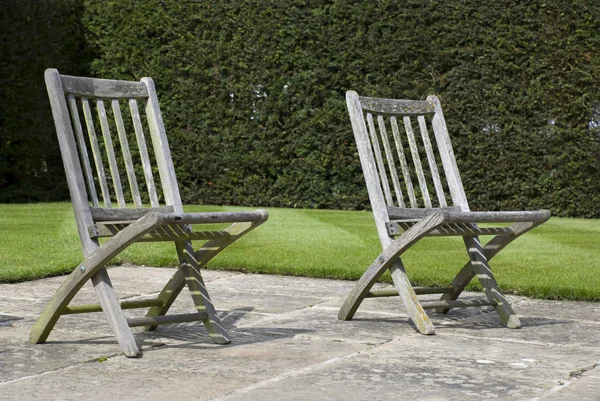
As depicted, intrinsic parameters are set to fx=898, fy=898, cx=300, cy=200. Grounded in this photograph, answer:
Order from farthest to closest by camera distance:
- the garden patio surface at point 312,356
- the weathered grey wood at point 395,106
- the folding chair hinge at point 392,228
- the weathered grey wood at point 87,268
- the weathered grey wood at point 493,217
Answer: the weathered grey wood at point 395,106 → the folding chair hinge at point 392,228 → the weathered grey wood at point 493,217 → the weathered grey wood at point 87,268 → the garden patio surface at point 312,356

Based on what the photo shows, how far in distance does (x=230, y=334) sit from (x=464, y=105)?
696 centimetres

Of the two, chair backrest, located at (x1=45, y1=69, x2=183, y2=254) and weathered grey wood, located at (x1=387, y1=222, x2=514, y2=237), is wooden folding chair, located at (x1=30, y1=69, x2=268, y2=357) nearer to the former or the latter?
chair backrest, located at (x1=45, y1=69, x2=183, y2=254)

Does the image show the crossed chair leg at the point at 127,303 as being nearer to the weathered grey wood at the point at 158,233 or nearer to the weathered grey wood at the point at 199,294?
the weathered grey wood at the point at 199,294

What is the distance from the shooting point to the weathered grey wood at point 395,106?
15.7ft

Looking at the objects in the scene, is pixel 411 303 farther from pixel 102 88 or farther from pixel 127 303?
pixel 102 88

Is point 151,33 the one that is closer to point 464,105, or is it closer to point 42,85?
point 42,85

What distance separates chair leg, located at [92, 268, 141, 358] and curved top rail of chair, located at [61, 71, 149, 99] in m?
0.90

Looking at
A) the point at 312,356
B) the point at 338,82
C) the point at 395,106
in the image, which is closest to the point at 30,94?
the point at 338,82

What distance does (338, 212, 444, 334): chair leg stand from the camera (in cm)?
406

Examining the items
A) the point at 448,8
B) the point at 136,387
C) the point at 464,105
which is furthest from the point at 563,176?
the point at 136,387

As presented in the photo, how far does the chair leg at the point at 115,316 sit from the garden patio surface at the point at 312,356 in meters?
0.05

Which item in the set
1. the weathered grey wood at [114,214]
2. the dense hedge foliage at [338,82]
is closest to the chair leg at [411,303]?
the weathered grey wood at [114,214]

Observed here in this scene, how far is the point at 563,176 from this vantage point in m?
10.1

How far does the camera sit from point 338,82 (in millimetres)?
11250
